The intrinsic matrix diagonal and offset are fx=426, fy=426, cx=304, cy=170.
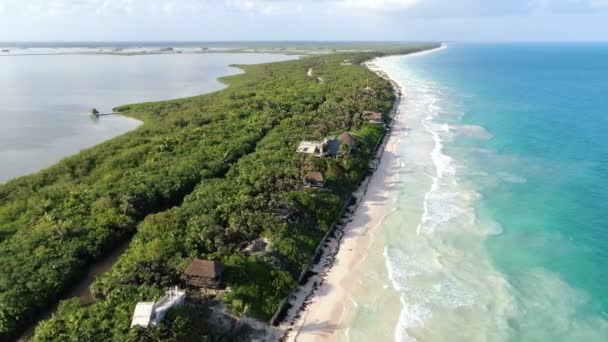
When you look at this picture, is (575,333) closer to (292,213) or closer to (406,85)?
(292,213)

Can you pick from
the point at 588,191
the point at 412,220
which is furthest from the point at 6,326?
the point at 588,191

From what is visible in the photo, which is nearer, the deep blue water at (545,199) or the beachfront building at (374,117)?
the deep blue water at (545,199)

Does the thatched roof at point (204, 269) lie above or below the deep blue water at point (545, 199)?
above

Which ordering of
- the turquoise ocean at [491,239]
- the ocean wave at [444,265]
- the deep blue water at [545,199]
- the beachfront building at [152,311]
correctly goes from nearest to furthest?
the beachfront building at [152,311] → the turquoise ocean at [491,239] → the ocean wave at [444,265] → the deep blue water at [545,199]

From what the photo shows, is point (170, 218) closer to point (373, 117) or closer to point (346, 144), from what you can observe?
point (346, 144)

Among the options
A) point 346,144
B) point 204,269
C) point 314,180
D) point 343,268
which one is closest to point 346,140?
point 346,144

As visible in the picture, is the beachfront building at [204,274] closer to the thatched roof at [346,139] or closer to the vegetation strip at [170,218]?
the vegetation strip at [170,218]

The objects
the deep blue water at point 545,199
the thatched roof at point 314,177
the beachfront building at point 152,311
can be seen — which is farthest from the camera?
the thatched roof at point 314,177

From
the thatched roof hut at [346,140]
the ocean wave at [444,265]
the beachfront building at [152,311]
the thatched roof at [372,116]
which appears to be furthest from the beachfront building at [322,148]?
the beachfront building at [152,311]
